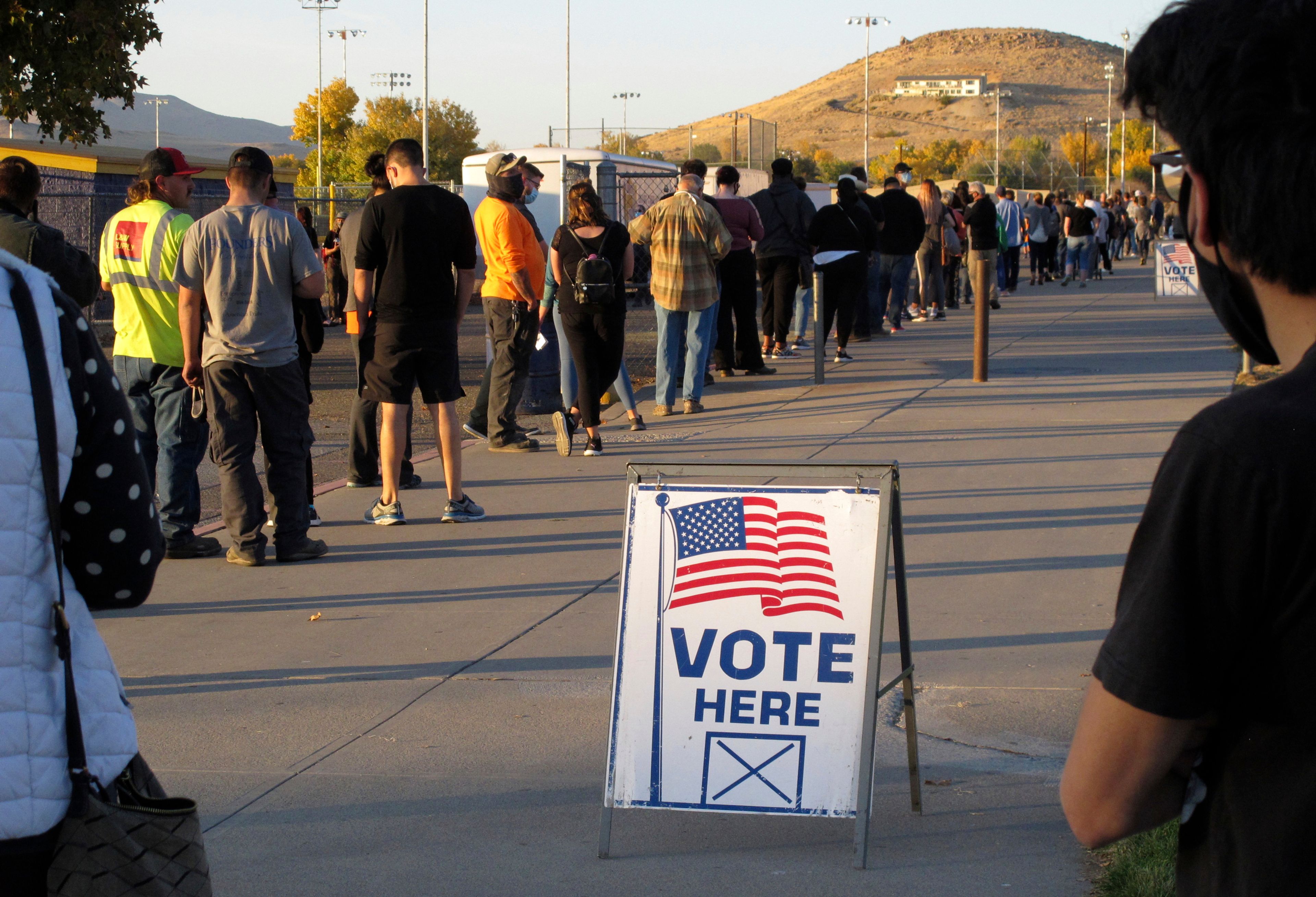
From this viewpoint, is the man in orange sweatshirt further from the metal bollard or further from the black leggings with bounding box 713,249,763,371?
the metal bollard

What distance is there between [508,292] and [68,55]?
12829 mm

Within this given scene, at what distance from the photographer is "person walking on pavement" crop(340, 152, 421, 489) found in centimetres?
779

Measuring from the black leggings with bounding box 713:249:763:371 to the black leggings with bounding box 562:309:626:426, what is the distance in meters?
3.12

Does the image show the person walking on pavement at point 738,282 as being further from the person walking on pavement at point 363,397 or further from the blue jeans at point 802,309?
the person walking on pavement at point 363,397

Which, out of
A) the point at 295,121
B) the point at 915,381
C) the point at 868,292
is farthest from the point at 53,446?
the point at 295,121

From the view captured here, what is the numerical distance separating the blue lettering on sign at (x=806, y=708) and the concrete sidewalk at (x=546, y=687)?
394mm

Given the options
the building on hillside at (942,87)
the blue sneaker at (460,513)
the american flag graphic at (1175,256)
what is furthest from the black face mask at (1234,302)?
the building on hillside at (942,87)

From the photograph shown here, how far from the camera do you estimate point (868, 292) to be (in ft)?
56.4

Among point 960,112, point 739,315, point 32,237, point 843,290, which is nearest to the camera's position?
point 32,237

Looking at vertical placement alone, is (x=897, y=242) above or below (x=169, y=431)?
above

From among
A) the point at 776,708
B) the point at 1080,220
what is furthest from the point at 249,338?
the point at 1080,220

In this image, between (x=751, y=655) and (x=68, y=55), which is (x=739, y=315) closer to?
(x=751, y=655)

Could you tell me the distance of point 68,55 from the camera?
18875mm

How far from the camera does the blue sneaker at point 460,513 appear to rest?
24.6ft
